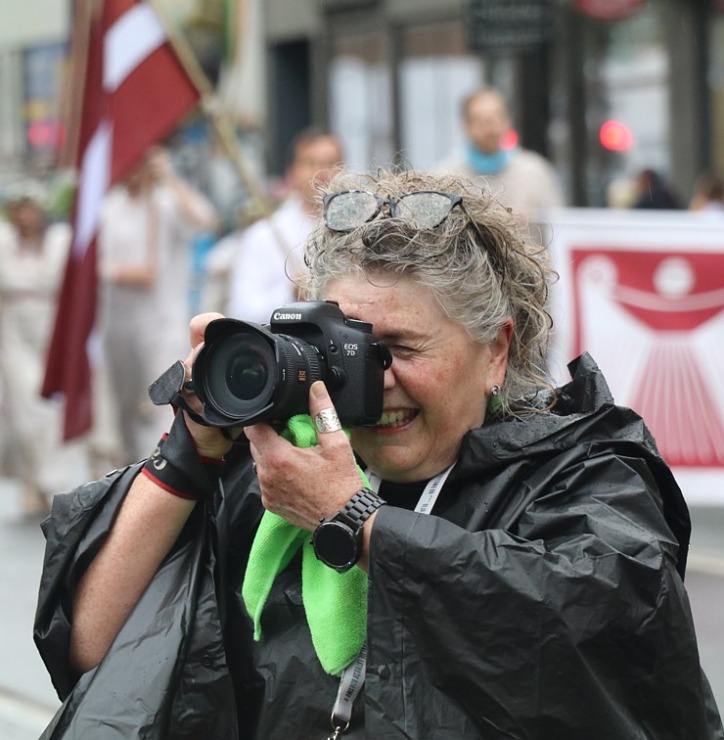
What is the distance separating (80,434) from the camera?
7094 mm

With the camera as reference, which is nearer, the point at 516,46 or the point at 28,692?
the point at 28,692

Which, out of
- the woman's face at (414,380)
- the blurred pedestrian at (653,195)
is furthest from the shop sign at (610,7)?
the woman's face at (414,380)

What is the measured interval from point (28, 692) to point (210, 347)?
125 inches

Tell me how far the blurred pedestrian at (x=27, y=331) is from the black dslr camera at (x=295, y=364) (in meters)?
6.51

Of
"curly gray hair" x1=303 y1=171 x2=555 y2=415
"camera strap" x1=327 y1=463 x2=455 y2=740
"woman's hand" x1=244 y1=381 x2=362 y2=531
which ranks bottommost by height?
"camera strap" x1=327 y1=463 x2=455 y2=740

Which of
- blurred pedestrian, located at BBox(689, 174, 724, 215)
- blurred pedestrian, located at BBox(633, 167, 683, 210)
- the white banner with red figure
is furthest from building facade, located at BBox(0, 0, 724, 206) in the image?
the white banner with red figure

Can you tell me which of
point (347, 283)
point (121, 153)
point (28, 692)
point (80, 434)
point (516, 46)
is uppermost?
point (516, 46)

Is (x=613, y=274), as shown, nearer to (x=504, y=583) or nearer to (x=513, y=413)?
(x=513, y=413)

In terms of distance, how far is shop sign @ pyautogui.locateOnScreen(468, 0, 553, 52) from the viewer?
902 centimetres

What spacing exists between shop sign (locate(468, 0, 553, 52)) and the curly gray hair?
6.76 metres

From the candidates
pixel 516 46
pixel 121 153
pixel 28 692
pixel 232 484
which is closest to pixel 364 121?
pixel 516 46

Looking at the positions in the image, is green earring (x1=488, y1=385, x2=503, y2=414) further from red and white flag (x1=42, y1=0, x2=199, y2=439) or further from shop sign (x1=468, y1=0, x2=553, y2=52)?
shop sign (x1=468, y1=0, x2=553, y2=52)

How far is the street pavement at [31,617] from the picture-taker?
15.7 feet

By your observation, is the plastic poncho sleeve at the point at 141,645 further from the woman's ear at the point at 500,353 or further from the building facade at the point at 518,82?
the building facade at the point at 518,82
